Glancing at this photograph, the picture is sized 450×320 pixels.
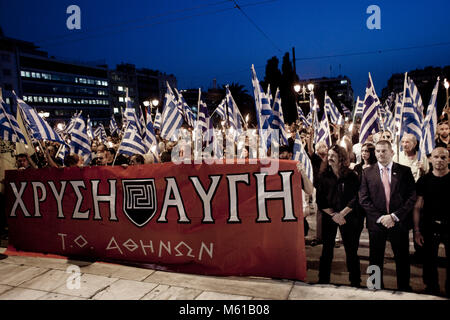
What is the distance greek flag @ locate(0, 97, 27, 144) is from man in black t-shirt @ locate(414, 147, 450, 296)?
717 centimetres

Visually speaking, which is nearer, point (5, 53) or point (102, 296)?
point (102, 296)

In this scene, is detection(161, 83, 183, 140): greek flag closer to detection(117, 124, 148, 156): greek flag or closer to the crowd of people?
detection(117, 124, 148, 156): greek flag

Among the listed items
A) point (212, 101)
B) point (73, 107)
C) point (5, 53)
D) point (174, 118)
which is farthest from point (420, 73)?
point (174, 118)

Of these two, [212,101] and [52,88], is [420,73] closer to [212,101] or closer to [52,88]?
[212,101]

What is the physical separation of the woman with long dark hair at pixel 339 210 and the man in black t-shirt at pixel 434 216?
→ 74 cm

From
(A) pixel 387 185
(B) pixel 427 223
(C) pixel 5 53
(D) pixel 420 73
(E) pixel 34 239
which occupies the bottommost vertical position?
(E) pixel 34 239

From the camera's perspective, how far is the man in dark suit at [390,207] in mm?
3861

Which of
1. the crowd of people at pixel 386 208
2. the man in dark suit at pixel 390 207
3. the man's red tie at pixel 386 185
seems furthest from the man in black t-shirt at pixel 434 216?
the man's red tie at pixel 386 185

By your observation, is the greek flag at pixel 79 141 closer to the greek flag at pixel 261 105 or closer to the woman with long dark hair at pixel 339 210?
the greek flag at pixel 261 105

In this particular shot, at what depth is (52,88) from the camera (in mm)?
88438

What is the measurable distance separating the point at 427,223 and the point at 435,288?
78 cm

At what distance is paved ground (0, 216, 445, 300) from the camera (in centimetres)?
374

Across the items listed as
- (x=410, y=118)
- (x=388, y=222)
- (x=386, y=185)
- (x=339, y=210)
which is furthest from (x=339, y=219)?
(x=410, y=118)

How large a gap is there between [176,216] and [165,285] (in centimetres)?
93
